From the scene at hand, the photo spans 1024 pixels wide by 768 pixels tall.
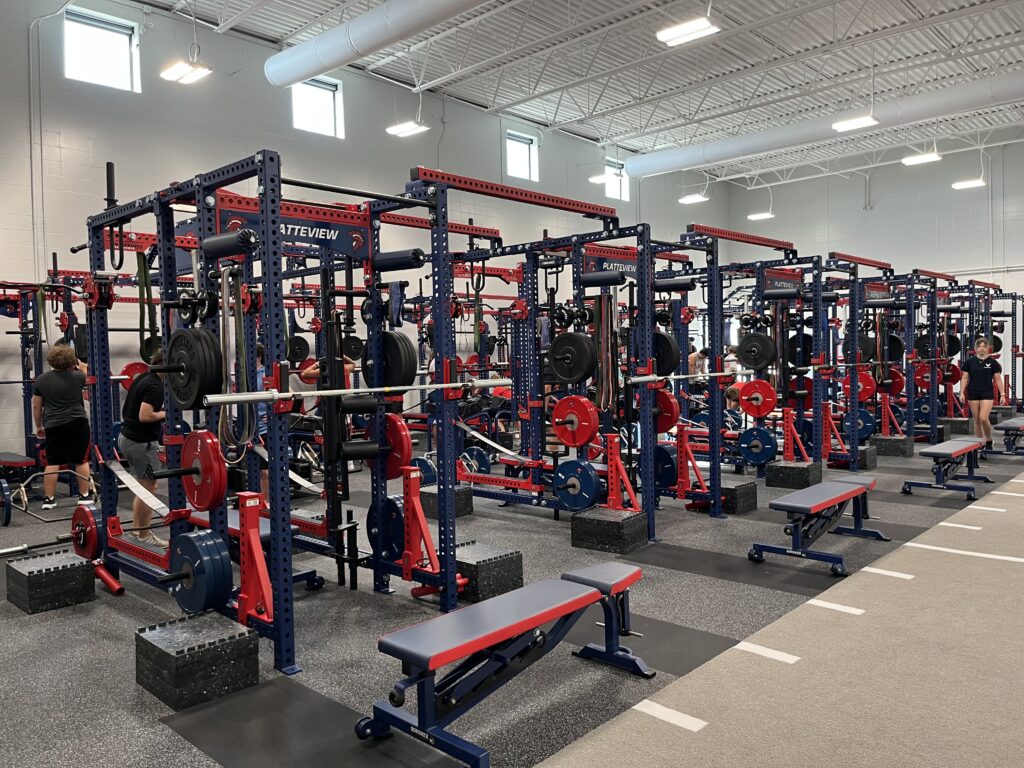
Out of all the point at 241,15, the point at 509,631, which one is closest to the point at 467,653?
the point at 509,631

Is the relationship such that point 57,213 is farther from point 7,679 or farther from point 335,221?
point 7,679

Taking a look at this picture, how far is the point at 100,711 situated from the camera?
3.26 meters

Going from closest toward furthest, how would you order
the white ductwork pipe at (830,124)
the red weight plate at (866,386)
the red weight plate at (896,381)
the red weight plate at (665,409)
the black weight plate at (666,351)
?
1. the red weight plate at (665,409)
2. the black weight plate at (666,351)
3. the red weight plate at (866,386)
4. the red weight plate at (896,381)
5. the white ductwork pipe at (830,124)

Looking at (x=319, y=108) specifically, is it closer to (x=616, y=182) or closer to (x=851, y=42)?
(x=616, y=182)

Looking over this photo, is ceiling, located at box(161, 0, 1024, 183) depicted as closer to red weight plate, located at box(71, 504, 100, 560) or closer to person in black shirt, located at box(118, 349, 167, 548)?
person in black shirt, located at box(118, 349, 167, 548)

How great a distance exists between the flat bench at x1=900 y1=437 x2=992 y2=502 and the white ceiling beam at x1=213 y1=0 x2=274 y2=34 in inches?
368

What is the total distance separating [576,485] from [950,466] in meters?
4.36

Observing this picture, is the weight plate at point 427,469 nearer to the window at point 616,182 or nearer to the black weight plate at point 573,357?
the black weight plate at point 573,357

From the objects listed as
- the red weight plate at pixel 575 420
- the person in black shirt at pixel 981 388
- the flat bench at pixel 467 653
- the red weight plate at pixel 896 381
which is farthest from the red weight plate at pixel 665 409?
the person in black shirt at pixel 981 388

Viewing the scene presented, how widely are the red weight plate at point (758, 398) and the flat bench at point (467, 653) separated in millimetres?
5267

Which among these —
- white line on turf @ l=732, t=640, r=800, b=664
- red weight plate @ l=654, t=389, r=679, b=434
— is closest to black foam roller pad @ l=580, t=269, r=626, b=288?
red weight plate @ l=654, t=389, r=679, b=434

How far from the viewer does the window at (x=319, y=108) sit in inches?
467

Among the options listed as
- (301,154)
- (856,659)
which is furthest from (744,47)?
(856,659)

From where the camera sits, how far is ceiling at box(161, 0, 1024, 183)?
10359 mm
